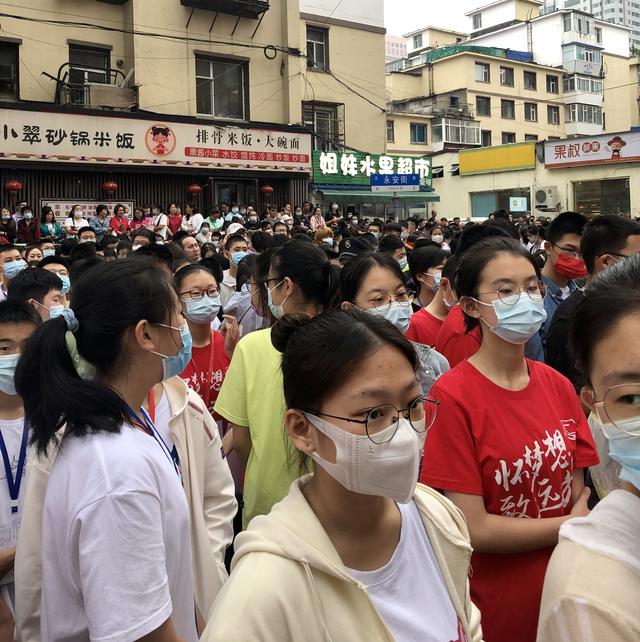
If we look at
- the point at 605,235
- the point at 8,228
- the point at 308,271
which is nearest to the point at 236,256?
the point at 308,271

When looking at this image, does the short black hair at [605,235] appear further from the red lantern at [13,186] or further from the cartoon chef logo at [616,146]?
the cartoon chef logo at [616,146]

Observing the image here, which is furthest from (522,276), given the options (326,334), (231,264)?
(231,264)

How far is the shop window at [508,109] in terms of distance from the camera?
3909 centimetres

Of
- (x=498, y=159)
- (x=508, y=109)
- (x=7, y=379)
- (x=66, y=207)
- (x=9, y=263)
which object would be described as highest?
(x=508, y=109)

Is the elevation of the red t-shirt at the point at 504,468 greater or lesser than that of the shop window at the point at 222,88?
lesser

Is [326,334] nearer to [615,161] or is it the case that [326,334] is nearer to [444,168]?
[615,161]

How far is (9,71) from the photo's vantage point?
16.4 metres

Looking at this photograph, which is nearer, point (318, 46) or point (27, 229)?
point (27, 229)

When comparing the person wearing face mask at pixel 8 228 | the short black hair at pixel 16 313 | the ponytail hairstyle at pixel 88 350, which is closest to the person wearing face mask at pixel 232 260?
the short black hair at pixel 16 313

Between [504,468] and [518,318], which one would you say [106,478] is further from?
[518,318]

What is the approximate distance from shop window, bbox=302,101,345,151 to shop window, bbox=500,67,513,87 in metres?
20.6

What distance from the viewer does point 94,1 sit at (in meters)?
17.3

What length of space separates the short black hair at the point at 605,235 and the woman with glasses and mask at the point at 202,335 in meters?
2.15

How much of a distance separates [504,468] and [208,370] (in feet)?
6.71
